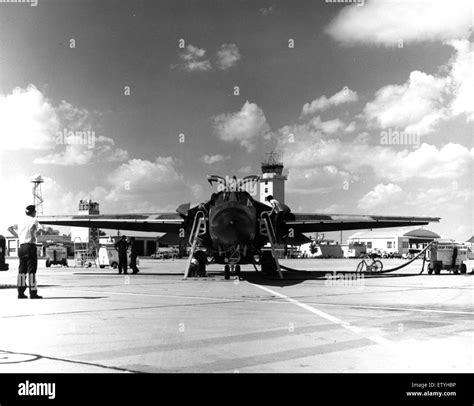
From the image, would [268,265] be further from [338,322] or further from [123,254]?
[338,322]

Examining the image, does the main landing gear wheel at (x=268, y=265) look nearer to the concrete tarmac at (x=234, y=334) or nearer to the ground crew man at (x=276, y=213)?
the ground crew man at (x=276, y=213)

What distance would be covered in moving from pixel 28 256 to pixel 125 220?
15789 mm

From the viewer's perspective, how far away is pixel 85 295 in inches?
587

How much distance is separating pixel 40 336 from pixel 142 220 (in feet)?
69.2

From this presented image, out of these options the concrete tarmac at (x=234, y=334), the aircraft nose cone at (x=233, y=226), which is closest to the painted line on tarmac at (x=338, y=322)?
the concrete tarmac at (x=234, y=334)

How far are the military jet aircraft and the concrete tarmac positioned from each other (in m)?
7.33

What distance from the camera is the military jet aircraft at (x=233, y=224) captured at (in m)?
21.5

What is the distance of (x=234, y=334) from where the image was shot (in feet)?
26.9

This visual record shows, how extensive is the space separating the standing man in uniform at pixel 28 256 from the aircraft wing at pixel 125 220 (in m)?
14.2

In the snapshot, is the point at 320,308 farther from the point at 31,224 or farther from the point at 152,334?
the point at 31,224

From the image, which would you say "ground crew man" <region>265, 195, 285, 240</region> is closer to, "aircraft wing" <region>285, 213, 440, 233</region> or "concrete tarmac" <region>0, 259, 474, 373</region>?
"aircraft wing" <region>285, 213, 440, 233</region>

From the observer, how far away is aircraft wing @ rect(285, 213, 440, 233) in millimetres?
28422

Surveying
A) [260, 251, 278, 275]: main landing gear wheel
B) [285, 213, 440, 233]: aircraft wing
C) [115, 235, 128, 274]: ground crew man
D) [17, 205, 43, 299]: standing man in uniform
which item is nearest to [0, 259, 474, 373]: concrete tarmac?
[17, 205, 43, 299]: standing man in uniform
